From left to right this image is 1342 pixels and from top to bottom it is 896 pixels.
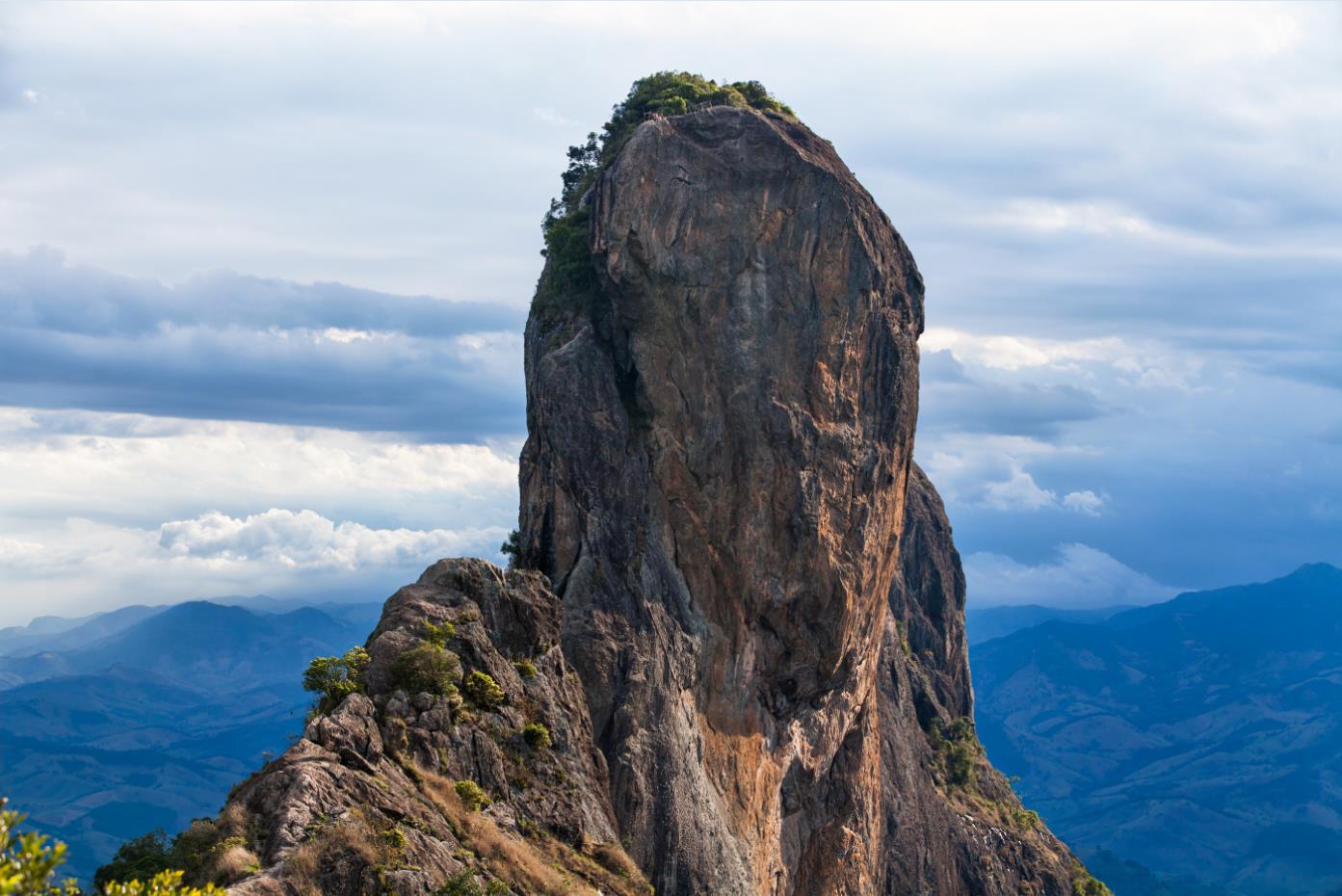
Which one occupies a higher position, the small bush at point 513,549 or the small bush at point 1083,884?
the small bush at point 513,549

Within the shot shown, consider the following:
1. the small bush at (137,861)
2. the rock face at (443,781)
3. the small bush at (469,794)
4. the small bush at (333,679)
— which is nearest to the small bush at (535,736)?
the rock face at (443,781)

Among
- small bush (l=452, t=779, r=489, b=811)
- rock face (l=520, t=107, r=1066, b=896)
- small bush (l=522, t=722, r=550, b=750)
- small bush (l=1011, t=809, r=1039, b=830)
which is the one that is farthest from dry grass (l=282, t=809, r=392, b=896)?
small bush (l=1011, t=809, r=1039, b=830)

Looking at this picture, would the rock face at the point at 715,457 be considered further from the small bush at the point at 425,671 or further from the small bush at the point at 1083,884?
the small bush at the point at 1083,884

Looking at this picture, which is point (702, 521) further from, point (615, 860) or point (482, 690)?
point (615, 860)

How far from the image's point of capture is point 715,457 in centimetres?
7838

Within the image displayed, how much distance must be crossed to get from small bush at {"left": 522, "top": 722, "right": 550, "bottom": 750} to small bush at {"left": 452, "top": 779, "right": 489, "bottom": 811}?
268 inches

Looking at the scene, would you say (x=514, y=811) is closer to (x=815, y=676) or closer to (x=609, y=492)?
(x=609, y=492)

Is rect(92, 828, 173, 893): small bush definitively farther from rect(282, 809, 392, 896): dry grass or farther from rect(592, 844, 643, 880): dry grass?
rect(592, 844, 643, 880): dry grass

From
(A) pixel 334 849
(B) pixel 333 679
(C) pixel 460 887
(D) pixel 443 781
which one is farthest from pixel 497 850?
(A) pixel 334 849

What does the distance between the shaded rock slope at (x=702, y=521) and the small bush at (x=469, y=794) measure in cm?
332

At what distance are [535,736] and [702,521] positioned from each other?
20.8 meters

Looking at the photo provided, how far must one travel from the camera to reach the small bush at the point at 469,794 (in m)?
52.8

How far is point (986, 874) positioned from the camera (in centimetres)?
12488

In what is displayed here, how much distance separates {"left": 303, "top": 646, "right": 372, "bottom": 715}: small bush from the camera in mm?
53344
